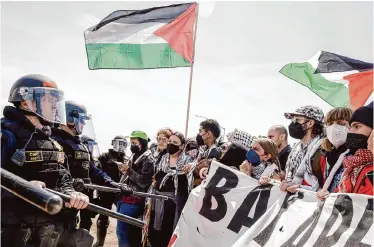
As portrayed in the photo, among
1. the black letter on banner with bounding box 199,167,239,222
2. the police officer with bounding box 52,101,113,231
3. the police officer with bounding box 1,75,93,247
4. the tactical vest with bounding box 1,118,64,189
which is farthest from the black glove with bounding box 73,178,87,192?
the black letter on banner with bounding box 199,167,239,222

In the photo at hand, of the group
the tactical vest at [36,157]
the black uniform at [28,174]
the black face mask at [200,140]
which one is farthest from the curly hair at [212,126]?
the tactical vest at [36,157]

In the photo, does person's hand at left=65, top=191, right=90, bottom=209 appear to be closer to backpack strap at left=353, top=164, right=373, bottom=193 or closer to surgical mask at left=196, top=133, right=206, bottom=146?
backpack strap at left=353, top=164, right=373, bottom=193

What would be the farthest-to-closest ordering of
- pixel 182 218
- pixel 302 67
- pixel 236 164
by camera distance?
pixel 302 67 < pixel 236 164 < pixel 182 218

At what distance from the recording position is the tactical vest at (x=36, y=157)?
11.1 ft

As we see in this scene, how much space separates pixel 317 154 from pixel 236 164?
49.5 inches

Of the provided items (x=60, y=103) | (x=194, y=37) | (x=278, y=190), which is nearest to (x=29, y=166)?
(x=60, y=103)

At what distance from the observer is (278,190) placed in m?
4.20

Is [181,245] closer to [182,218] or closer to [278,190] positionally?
[182,218]

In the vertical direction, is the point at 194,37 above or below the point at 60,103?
above

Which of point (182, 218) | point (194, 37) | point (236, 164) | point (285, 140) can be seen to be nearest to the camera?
point (182, 218)

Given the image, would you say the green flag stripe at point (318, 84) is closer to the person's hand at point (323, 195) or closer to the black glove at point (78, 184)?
the person's hand at point (323, 195)

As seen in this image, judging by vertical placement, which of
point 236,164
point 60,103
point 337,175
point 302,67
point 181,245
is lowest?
point 181,245

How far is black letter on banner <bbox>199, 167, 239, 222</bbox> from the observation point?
4.41 metres

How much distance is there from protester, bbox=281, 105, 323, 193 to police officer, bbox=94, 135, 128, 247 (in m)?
4.77
